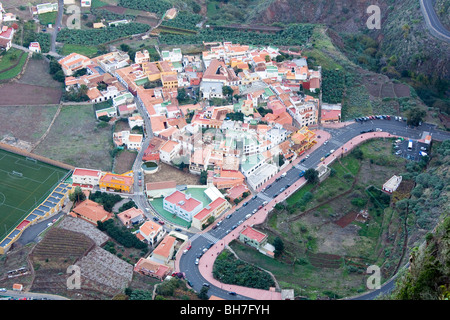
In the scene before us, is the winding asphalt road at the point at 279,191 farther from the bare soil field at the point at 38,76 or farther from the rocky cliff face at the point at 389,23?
the bare soil field at the point at 38,76

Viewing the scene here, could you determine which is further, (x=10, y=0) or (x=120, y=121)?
(x=10, y=0)

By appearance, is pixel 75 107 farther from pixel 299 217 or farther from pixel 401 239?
pixel 401 239

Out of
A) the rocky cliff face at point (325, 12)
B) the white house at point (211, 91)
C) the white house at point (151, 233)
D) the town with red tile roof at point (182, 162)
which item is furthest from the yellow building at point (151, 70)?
the rocky cliff face at point (325, 12)

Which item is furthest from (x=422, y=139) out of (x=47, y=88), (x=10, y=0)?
(x=10, y=0)

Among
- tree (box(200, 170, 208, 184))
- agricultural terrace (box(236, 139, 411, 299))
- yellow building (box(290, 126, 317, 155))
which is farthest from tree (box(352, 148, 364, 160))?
tree (box(200, 170, 208, 184))

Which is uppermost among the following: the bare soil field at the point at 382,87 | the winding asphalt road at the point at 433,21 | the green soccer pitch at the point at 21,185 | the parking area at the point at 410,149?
the winding asphalt road at the point at 433,21

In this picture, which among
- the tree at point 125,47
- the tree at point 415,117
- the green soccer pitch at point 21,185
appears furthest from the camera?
the tree at point 125,47
